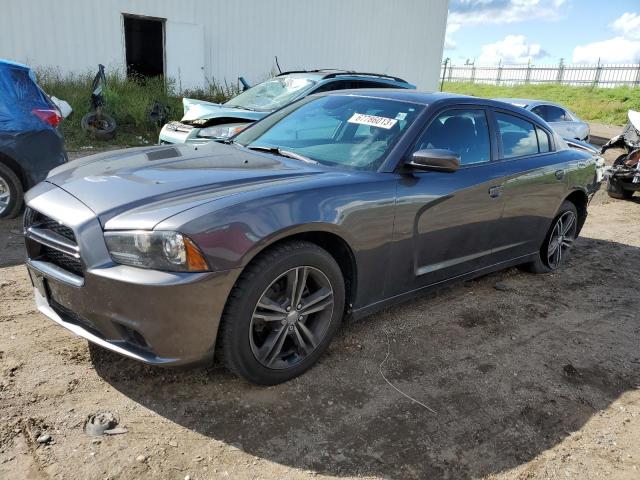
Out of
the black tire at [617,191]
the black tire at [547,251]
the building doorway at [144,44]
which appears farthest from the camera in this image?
the building doorway at [144,44]

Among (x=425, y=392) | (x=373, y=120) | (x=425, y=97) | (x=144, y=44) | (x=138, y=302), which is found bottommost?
(x=425, y=392)

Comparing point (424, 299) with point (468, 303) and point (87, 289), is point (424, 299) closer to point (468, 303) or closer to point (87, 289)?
point (468, 303)

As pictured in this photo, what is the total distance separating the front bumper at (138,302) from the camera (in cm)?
237

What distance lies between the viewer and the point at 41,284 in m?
2.82

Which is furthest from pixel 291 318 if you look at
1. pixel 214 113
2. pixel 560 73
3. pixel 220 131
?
pixel 560 73

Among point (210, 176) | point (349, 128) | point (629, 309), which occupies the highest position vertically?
point (349, 128)

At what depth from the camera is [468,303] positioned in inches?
171

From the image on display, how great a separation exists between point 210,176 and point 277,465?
1.54 meters

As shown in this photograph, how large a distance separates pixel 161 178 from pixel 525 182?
9.69 ft

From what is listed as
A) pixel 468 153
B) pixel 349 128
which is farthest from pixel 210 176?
pixel 468 153

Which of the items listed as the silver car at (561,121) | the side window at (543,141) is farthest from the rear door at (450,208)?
the silver car at (561,121)

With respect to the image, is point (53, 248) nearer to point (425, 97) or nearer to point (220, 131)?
point (425, 97)

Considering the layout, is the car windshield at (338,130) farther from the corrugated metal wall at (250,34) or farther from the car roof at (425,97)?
the corrugated metal wall at (250,34)

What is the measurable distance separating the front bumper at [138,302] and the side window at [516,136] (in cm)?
277
